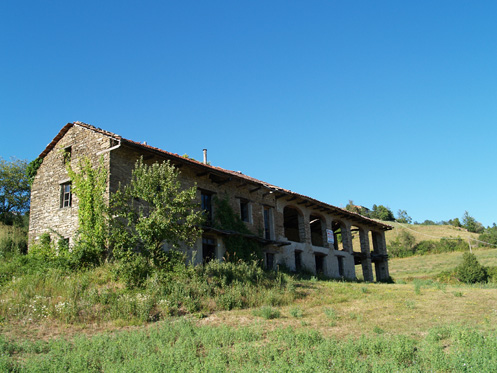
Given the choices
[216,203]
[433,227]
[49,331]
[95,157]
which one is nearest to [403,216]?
[433,227]

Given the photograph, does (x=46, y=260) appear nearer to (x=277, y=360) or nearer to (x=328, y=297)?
(x=328, y=297)

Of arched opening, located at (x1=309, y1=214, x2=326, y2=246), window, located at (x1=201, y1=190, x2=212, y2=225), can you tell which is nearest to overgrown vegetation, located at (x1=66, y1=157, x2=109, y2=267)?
window, located at (x1=201, y1=190, x2=212, y2=225)

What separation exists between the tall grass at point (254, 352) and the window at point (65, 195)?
1020cm

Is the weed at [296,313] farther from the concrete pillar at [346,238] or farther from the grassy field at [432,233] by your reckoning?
the grassy field at [432,233]

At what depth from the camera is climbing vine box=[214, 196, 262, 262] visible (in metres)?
23.0

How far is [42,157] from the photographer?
2311 centimetres

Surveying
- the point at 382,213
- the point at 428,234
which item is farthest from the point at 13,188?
the point at 382,213

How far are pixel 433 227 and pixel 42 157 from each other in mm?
67413

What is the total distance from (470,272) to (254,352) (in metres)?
27.3

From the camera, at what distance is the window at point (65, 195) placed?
20.8 m

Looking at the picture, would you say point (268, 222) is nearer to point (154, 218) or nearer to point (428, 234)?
point (154, 218)

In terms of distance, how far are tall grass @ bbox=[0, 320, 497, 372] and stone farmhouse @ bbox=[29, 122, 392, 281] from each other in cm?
712

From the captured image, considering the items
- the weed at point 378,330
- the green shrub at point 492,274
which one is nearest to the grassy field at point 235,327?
the weed at point 378,330

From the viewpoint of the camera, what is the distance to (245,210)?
25.3 metres
